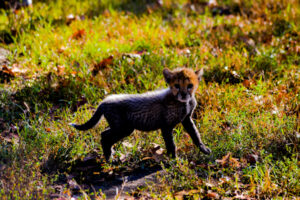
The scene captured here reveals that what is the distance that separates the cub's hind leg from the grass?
200mm

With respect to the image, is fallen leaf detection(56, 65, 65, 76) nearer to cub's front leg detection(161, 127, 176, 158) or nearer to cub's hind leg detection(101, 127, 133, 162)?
cub's hind leg detection(101, 127, 133, 162)

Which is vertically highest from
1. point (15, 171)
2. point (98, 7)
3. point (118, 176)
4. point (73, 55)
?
point (98, 7)

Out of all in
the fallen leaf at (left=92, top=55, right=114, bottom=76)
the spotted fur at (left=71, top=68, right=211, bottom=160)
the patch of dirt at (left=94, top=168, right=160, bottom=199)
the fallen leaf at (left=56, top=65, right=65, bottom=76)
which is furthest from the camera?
the fallen leaf at (left=92, top=55, right=114, bottom=76)

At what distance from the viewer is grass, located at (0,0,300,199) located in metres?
4.12

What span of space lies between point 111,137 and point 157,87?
5.89ft

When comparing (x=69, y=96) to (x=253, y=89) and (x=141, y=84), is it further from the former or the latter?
(x=253, y=89)

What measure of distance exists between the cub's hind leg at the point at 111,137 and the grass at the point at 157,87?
0.66 ft

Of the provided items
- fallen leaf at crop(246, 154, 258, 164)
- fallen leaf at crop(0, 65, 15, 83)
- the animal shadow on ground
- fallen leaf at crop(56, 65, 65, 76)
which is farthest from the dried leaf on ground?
fallen leaf at crop(0, 65, 15, 83)

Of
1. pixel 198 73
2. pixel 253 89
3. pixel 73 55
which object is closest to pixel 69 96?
pixel 73 55

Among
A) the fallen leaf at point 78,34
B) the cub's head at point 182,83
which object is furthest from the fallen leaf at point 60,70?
the cub's head at point 182,83

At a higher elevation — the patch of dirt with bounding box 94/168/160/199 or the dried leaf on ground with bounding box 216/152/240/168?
the dried leaf on ground with bounding box 216/152/240/168

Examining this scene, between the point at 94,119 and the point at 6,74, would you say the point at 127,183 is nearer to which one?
the point at 94,119

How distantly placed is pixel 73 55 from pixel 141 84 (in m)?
1.53

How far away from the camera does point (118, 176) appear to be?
14.5 ft
